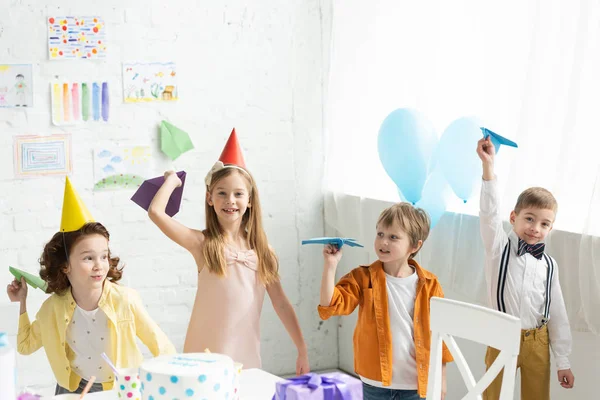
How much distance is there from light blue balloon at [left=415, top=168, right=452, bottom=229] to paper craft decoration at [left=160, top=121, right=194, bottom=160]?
4.25ft

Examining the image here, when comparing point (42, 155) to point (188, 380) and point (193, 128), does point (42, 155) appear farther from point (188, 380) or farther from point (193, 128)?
point (188, 380)

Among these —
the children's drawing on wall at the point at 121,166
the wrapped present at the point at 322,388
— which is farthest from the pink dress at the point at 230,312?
the children's drawing on wall at the point at 121,166

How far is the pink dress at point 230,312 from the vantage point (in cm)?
252

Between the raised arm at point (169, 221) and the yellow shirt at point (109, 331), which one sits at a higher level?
the raised arm at point (169, 221)

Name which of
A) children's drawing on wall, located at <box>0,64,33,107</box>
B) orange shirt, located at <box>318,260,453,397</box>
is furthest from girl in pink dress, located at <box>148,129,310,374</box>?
children's drawing on wall, located at <box>0,64,33,107</box>

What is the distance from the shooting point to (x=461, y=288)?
2.95 metres

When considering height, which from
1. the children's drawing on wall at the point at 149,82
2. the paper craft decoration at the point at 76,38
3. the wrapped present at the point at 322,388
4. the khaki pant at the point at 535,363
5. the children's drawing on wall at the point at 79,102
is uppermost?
the paper craft decoration at the point at 76,38

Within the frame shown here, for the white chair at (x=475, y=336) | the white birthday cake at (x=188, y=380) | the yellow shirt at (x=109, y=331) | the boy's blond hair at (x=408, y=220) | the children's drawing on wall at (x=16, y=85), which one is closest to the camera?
the white birthday cake at (x=188, y=380)

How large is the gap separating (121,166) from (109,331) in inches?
54.7

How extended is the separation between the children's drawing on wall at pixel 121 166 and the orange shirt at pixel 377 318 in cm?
148

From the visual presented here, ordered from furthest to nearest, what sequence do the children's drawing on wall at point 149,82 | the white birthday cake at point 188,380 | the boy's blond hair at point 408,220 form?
the children's drawing on wall at point 149,82, the boy's blond hair at point 408,220, the white birthday cake at point 188,380

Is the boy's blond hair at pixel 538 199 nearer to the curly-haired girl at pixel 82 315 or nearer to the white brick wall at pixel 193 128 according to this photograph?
the curly-haired girl at pixel 82 315

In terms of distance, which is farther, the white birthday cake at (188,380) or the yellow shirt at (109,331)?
the yellow shirt at (109,331)

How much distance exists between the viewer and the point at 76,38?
11.4ft
